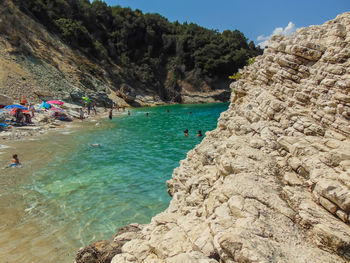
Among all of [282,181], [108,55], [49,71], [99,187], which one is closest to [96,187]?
[99,187]

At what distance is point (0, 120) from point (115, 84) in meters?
42.3

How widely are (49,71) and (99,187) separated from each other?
130 ft

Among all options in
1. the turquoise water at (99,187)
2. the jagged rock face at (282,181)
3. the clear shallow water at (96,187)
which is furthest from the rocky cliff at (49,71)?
the jagged rock face at (282,181)

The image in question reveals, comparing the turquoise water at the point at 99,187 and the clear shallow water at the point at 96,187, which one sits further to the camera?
the turquoise water at the point at 99,187

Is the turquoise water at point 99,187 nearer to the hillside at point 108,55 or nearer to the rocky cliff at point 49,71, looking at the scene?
the rocky cliff at point 49,71

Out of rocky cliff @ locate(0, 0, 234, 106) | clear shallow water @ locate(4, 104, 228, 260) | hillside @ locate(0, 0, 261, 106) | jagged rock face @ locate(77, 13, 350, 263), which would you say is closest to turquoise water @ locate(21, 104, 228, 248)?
clear shallow water @ locate(4, 104, 228, 260)

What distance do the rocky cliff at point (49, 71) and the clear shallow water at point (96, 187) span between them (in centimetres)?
2202

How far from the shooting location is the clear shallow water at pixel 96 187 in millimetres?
8500

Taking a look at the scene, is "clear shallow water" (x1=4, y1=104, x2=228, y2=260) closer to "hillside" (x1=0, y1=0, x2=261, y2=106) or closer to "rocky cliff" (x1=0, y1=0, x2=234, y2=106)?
"rocky cliff" (x1=0, y1=0, x2=234, y2=106)

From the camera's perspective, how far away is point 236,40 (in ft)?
314

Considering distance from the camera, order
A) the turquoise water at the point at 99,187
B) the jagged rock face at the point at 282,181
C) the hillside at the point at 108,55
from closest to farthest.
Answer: the jagged rock face at the point at 282,181, the turquoise water at the point at 99,187, the hillside at the point at 108,55

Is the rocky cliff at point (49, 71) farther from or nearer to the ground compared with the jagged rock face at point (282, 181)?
farther from the ground

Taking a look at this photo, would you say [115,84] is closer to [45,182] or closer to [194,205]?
[45,182]

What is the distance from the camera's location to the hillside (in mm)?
40488
